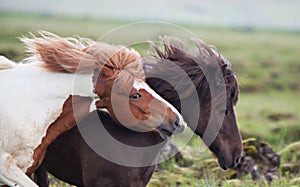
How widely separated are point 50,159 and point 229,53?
31.5 m

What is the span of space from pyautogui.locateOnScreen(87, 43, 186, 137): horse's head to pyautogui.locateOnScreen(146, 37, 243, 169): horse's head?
0.84 meters

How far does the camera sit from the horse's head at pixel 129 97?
604 centimetres

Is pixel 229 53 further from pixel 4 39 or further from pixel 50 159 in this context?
pixel 50 159

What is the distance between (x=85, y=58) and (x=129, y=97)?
55cm

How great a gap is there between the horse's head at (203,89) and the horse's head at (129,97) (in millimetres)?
838

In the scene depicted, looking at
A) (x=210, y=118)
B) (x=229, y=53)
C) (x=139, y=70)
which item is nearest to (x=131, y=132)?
(x=139, y=70)

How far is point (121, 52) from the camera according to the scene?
20.4 feet

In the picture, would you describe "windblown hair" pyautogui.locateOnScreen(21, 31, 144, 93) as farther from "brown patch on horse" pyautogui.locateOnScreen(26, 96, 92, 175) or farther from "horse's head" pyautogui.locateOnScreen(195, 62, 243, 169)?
"horse's head" pyautogui.locateOnScreen(195, 62, 243, 169)

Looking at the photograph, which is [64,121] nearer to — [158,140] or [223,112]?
[158,140]

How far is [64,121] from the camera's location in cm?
614

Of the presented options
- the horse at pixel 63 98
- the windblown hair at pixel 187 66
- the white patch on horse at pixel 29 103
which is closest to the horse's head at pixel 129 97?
the horse at pixel 63 98

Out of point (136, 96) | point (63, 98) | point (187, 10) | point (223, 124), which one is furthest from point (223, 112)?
point (187, 10)

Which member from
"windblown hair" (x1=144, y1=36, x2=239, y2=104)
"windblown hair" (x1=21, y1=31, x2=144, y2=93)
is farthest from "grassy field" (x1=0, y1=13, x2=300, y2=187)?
"windblown hair" (x1=21, y1=31, x2=144, y2=93)

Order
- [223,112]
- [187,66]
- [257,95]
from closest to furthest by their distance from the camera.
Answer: [187,66]
[223,112]
[257,95]
